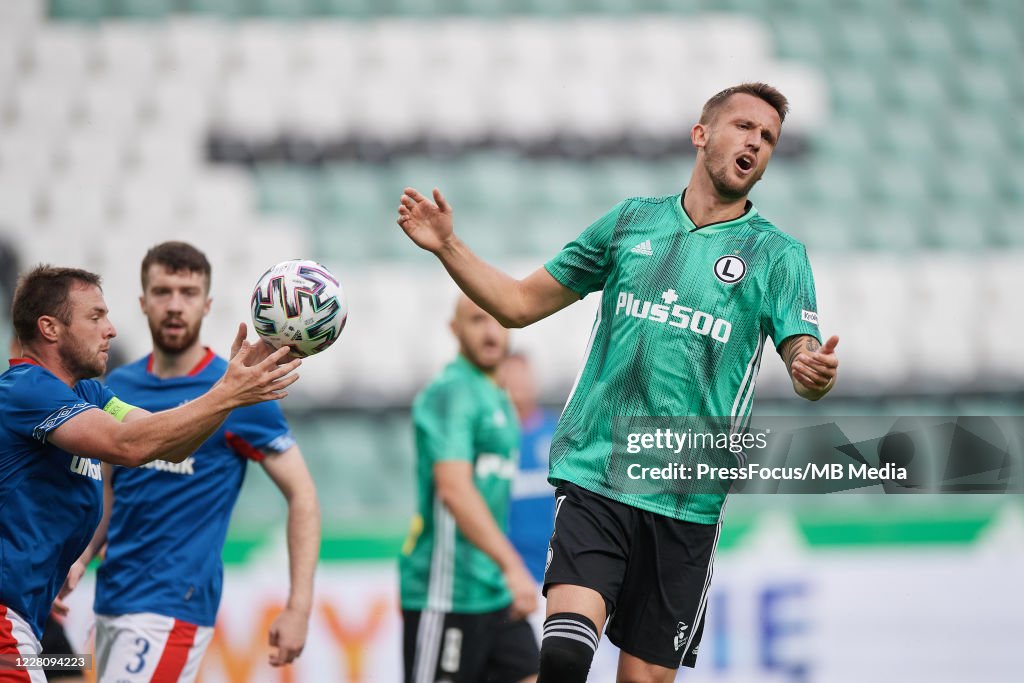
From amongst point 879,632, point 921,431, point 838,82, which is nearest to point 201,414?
point 879,632

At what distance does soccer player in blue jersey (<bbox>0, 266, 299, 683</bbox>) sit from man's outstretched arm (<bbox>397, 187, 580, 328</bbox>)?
682 millimetres

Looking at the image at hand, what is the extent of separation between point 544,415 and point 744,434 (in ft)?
12.3

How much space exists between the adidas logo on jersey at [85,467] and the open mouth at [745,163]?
97.6 inches

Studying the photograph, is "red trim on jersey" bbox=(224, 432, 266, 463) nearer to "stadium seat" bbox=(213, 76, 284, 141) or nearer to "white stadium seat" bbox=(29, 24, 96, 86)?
"stadium seat" bbox=(213, 76, 284, 141)

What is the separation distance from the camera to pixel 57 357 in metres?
4.14

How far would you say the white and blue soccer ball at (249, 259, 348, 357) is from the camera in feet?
13.4

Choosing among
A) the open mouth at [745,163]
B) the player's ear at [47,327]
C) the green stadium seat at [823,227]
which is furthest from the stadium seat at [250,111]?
the open mouth at [745,163]

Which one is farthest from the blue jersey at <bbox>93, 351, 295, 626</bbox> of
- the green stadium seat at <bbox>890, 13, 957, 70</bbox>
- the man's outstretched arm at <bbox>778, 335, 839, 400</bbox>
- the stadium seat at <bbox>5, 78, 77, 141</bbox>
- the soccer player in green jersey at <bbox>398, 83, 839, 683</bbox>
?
the green stadium seat at <bbox>890, 13, 957, 70</bbox>

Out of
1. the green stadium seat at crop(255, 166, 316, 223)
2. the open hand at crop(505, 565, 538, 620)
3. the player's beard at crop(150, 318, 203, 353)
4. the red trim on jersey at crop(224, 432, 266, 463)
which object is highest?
the green stadium seat at crop(255, 166, 316, 223)

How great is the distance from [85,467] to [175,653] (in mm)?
1036

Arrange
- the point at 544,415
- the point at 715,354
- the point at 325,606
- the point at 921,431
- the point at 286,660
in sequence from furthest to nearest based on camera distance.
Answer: the point at 921,431 → the point at 544,415 → the point at 325,606 → the point at 286,660 → the point at 715,354

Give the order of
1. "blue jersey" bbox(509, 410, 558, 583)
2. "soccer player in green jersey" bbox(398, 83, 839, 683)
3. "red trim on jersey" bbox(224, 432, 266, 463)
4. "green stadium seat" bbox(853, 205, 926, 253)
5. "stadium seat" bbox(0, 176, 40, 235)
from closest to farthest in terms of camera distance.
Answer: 1. "soccer player in green jersey" bbox(398, 83, 839, 683)
2. "red trim on jersey" bbox(224, 432, 266, 463)
3. "blue jersey" bbox(509, 410, 558, 583)
4. "stadium seat" bbox(0, 176, 40, 235)
5. "green stadium seat" bbox(853, 205, 926, 253)

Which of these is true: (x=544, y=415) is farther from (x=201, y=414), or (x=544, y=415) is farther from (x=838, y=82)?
(x=838, y=82)

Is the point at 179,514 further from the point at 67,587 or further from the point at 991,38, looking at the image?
the point at 991,38
